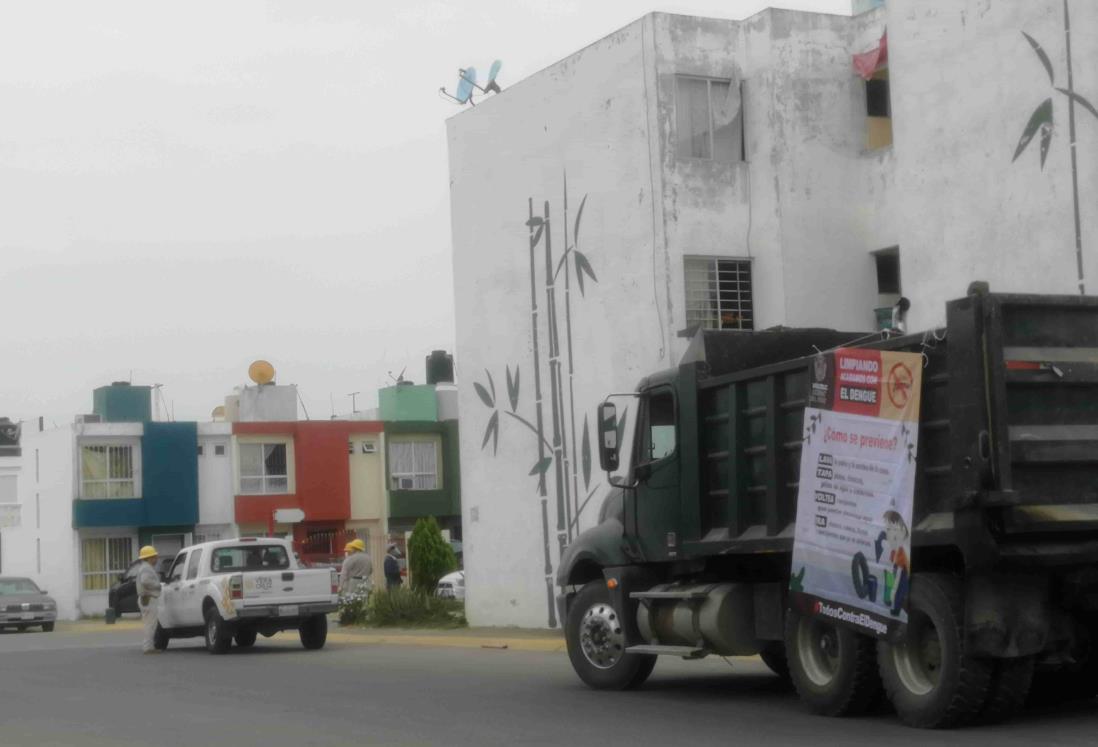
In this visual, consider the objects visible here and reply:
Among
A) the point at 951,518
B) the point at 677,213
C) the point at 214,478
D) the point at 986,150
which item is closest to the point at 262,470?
the point at 214,478

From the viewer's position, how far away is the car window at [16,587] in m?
43.4

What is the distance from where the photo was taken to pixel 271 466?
61031 millimetres

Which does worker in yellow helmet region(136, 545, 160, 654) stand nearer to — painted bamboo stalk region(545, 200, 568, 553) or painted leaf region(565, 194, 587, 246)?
painted bamboo stalk region(545, 200, 568, 553)

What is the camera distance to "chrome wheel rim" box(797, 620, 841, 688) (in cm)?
1356

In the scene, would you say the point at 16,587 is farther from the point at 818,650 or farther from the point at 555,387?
the point at 818,650

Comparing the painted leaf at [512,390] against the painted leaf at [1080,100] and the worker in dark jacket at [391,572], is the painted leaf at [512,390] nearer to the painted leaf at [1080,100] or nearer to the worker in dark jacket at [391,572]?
the worker in dark jacket at [391,572]

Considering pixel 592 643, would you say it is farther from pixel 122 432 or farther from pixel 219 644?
pixel 122 432

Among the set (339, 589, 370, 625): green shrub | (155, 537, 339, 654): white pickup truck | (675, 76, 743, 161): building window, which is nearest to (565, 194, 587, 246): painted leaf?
(675, 76, 743, 161): building window

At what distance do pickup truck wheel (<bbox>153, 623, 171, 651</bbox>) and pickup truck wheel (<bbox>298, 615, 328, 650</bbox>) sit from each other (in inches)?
96.7

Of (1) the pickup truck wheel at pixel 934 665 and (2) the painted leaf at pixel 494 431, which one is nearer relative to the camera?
(1) the pickup truck wheel at pixel 934 665

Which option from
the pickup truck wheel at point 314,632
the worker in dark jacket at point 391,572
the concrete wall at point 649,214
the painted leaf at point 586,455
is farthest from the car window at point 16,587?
the painted leaf at point 586,455

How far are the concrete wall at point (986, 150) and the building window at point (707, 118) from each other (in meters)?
3.81

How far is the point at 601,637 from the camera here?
54.9ft

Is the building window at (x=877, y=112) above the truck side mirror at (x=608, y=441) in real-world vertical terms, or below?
above
